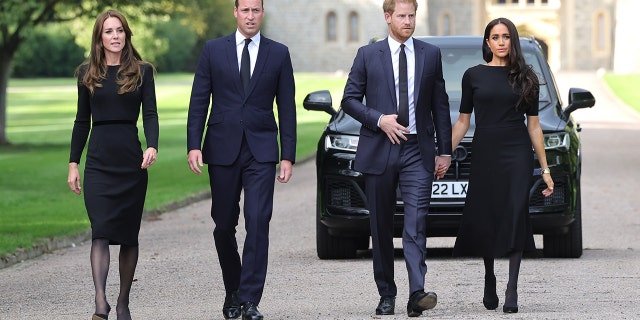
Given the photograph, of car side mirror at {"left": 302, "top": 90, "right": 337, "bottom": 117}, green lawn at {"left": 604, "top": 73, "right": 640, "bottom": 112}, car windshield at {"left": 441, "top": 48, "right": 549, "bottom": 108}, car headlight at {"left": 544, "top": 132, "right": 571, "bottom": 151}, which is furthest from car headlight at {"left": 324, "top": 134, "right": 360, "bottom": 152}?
green lawn at {"left": 604, "top": 73, "right": 640, "bottom": 112}

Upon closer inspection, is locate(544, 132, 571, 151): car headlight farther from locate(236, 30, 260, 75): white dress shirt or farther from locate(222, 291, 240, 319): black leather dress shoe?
locate(222, 291, 240, 319): black leather dress shoe

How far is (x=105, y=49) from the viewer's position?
26.3ft

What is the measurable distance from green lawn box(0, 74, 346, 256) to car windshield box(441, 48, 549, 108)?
4025mm

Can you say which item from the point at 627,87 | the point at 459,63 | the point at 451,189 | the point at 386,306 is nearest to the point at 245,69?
the point at 386,306

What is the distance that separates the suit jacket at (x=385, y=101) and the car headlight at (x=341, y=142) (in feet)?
8.46

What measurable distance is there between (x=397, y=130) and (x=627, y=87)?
5459 centimetres

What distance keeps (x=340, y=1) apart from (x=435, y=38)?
304ft

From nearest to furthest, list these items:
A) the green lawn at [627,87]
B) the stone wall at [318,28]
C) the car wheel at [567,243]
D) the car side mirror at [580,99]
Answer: the car wheel at [567,243] < the car side mirror at [580,99] < the green lawn at [627,87] < the stone wall at [318,28]

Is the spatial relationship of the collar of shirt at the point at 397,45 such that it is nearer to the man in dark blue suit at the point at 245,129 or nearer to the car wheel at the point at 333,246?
the man in dark blue suit at the point at 245,129

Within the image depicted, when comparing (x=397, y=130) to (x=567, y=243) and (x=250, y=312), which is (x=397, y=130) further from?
(x=567, y=243)

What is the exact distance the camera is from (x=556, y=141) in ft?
37.0

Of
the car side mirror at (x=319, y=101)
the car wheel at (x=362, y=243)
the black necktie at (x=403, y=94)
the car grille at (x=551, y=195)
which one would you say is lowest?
the car wheel at (x=362, y=243)

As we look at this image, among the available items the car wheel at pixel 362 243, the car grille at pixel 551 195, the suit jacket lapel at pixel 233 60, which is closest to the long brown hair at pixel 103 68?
the suit jacket lapel at pixel 233 60

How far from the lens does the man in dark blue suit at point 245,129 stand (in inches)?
325
